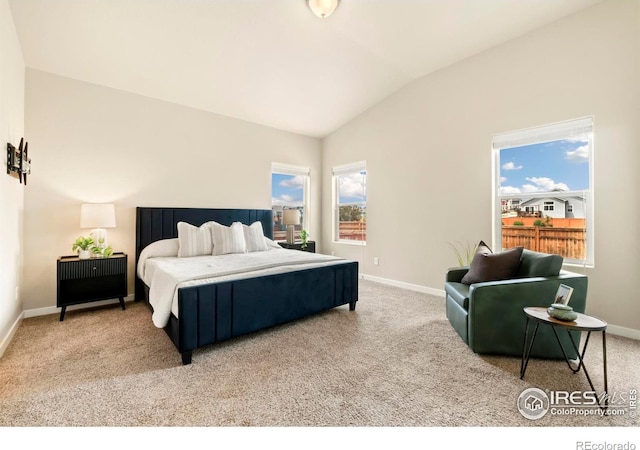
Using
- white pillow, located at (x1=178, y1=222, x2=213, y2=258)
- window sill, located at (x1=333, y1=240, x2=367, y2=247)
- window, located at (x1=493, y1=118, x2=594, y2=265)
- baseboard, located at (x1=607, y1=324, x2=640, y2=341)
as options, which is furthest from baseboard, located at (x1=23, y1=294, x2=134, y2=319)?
baseboard, located at (x1=607, y1=324, x2=640, y2=341)

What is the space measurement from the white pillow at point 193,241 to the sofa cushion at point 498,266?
314cm

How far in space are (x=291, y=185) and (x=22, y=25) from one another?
3777mm

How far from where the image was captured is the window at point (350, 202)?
5.13 metres

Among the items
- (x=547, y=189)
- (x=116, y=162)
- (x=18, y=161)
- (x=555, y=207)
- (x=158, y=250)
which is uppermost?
(x=116, y=162)

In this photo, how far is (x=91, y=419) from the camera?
1557mm

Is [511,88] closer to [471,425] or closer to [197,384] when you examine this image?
[471,425]

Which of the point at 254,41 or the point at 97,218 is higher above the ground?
the point at 254,41

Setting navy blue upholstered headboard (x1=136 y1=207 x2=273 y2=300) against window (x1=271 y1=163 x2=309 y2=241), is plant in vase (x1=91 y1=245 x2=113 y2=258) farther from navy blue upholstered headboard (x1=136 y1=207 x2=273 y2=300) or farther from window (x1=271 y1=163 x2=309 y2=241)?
window (x1=271 y1=163 x2=309 y2=241)

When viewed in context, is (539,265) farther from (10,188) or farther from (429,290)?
(10,188)

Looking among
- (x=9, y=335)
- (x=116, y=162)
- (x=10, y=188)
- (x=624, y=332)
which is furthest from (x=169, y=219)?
(x=624, y=332)

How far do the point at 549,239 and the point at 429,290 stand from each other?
1558 millimetres

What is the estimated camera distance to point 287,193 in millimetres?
5418

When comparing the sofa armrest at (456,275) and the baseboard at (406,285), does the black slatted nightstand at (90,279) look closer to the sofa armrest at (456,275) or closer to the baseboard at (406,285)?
the baseboard at (406,285)

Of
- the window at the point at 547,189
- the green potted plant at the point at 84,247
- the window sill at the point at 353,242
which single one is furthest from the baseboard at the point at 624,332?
the green potted plant at the point at 84,247
